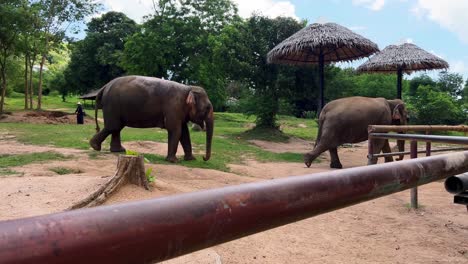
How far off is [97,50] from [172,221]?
37870 millimetres

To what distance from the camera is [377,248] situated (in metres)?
4.31

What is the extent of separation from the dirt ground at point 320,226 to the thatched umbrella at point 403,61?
32.6ft

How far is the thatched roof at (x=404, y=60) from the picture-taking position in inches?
640

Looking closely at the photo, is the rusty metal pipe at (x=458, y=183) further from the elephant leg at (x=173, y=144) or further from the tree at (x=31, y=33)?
the tree at (x=31, y=33)

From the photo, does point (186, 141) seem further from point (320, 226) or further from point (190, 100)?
point (320, 226)

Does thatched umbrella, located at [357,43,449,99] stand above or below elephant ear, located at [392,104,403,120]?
above

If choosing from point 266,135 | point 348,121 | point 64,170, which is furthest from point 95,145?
point 266,135

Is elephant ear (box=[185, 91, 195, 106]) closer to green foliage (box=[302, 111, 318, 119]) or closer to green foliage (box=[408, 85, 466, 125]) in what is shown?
green foliage (box=[408, 85, 466, 125])

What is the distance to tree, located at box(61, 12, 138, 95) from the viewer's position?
3591cm

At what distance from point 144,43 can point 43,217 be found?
69.1 ft

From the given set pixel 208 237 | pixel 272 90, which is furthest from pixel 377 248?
pixel 272 90

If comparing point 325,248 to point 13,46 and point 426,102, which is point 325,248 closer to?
point 426,102

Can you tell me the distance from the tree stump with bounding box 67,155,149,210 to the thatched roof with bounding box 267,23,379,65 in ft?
→ 33.1

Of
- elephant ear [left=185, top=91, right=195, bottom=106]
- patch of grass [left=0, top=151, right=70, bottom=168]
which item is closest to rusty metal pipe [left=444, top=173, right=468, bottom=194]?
patch of grass [left=0, top=151, right=70, bottom=168]
